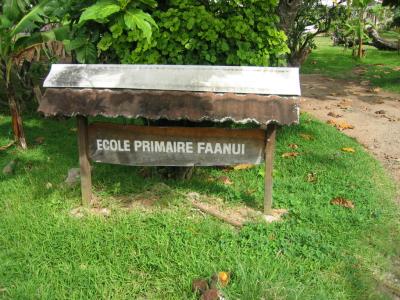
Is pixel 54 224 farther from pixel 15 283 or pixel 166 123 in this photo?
pixel 166 123

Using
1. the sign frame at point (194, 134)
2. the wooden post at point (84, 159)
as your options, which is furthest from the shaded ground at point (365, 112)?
the wooden post at point (84, 159)

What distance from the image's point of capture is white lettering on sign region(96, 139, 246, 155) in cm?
398

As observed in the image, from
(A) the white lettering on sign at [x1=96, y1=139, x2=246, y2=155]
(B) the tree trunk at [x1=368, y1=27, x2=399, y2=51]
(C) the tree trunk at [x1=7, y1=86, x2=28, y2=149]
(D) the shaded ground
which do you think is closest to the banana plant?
(C) the tree trunk at [x1=7, y1=86, x2=28, y2=149]

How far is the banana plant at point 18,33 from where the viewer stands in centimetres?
498

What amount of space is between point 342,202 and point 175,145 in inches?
69.6

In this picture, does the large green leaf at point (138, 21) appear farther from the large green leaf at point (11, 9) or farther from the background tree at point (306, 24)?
the background tree at point (306, 24)

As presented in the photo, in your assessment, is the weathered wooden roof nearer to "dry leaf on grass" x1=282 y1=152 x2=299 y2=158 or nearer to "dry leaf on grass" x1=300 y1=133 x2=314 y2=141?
"dry leaf on grass" x1=282 y1=152 x2=299 y2=158

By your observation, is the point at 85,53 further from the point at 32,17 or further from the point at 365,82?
the point at 365,82

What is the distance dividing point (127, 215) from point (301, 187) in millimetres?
1880

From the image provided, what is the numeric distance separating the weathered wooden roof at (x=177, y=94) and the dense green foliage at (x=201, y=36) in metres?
0.34

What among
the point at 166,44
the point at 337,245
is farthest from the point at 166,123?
the point at 337,245

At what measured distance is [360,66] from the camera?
14047mm

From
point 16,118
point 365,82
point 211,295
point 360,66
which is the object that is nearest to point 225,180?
point 211,295

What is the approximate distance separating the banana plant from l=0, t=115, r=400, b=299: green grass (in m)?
1.30
